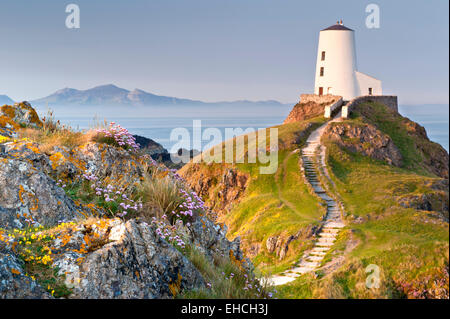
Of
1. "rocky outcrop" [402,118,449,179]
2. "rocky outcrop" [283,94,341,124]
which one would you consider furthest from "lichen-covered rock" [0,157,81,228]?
"rocky outcrop" [283,94,341,124]

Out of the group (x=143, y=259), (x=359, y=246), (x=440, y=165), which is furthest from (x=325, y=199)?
(x=143, y=259)

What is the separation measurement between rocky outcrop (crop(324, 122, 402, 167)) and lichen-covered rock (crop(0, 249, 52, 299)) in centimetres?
4710

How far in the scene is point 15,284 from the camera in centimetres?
498

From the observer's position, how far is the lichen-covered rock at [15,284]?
16.0 feet

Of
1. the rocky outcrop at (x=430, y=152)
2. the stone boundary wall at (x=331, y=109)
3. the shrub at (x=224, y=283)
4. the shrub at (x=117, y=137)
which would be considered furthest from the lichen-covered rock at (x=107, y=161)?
the rocky outcrop at (x=430, y=152)

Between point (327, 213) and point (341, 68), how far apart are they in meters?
36.1

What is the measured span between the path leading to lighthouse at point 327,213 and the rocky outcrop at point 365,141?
6.24 ft

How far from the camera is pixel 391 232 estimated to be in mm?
31312

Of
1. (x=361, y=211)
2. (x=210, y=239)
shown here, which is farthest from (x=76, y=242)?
(x=361, y=211)

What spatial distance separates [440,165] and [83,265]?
58847mm

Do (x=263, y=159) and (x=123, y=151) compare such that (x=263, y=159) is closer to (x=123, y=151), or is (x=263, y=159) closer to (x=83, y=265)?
(x=123, y=151)

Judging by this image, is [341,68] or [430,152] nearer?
[430,152]

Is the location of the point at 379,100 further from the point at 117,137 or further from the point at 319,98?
the point at 117,137

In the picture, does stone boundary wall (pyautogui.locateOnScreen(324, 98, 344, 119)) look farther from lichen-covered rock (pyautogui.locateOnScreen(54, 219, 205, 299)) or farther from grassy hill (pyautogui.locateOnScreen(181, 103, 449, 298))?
lichen-covered rock (pyautogui.locateOnScreen(54, 219, 205, 299))
